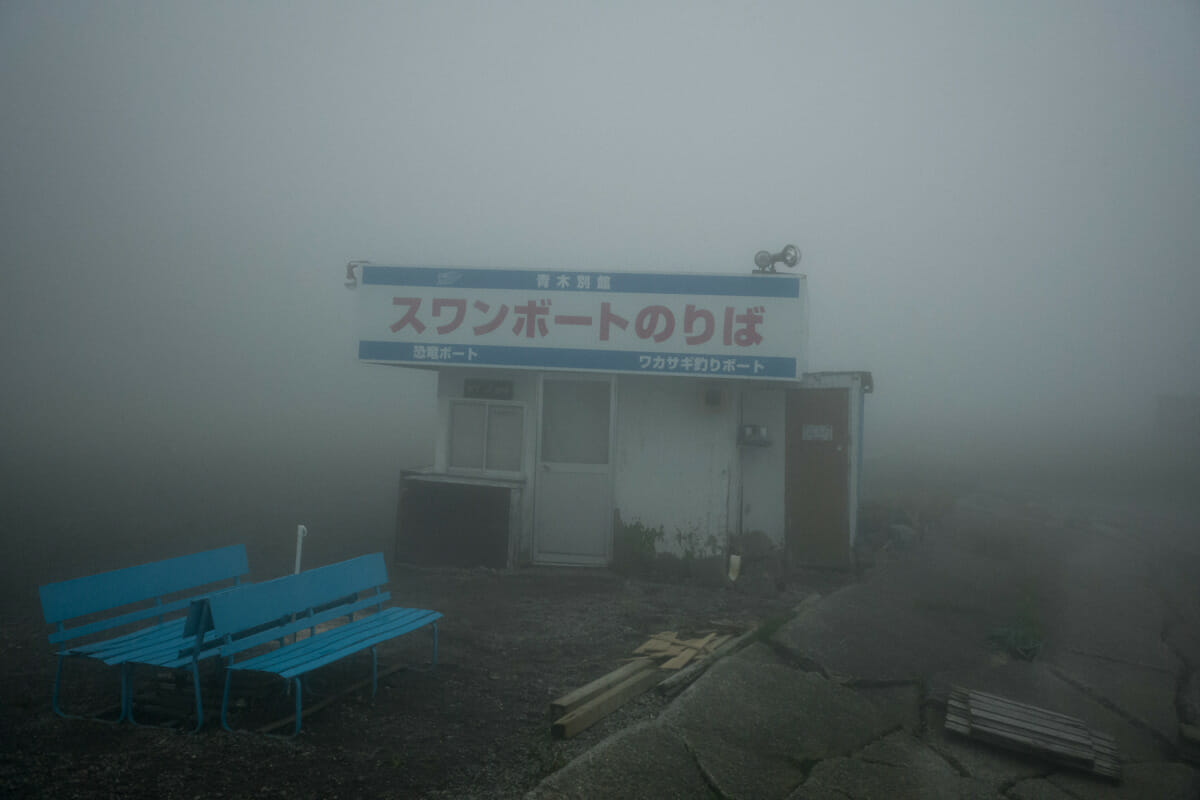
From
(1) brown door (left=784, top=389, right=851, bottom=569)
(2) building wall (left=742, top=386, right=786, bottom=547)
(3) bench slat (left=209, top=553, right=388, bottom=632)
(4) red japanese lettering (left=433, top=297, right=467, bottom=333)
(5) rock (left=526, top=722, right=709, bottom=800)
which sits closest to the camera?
(5) rock (left=526, top=722, right=709, bottom=800)

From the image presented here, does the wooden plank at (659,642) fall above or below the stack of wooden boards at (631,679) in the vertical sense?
below

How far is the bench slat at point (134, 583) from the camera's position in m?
4.20

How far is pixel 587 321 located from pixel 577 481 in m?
2.01

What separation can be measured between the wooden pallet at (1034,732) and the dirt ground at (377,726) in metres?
2.00

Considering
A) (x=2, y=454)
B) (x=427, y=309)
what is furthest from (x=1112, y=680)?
(x=2, y=454)

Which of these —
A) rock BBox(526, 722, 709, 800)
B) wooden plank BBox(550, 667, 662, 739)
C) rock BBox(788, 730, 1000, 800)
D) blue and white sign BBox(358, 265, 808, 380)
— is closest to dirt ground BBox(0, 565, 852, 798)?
wooden plank BBox(550, 667, 662, 739)

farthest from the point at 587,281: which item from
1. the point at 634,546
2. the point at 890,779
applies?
the point at 890,779

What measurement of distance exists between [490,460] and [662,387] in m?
2.36

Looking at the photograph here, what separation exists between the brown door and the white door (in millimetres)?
2405

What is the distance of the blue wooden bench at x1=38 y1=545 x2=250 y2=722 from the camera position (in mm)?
4133

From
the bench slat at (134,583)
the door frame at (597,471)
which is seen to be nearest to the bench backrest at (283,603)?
the bench slat at (134,583)

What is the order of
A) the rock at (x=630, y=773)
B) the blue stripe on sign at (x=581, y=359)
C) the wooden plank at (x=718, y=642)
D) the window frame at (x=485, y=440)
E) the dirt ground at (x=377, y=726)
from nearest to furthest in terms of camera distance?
the rock at (x=630, y=773)
the dirt ground at (x=377, y=726)
the wooden plank at (x=718, y=642)
the blue stripe on sign at (x=581, y=359)
the window frame at (x=485, y=440)

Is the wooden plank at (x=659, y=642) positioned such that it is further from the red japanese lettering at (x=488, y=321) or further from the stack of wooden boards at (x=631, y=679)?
the red japanese lettering at (x=488, y=321)

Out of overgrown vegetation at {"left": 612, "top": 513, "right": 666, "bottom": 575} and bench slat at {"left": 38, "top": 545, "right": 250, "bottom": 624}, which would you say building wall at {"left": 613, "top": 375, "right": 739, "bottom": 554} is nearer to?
overgrown vegetation at {"left": 612, "top": 513, "right": 666, "bottom": 575}
